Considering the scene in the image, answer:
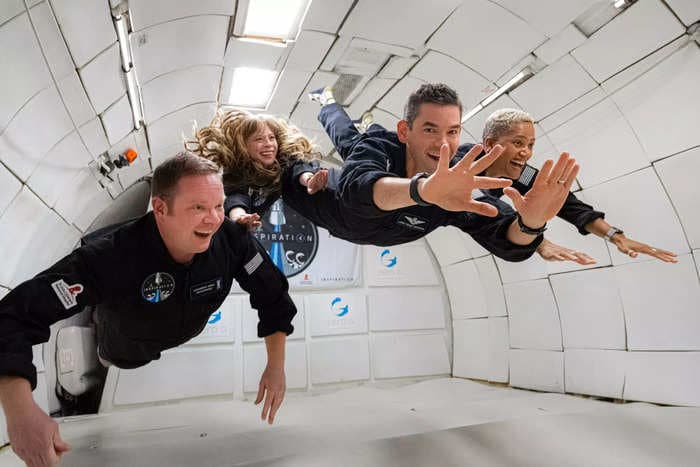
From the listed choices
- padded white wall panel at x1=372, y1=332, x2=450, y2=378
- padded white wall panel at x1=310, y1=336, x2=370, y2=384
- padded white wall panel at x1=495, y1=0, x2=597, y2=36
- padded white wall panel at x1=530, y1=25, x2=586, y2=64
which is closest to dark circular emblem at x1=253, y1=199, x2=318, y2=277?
padded white wall panel at x1=310, y1=336, x2=370, y2=384

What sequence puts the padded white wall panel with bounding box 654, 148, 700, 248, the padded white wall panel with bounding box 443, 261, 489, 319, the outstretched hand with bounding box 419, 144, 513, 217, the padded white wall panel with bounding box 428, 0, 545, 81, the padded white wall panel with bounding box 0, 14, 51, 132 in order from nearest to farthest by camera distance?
the outstretched hand with bounding box 419, 144, 513, 217 < the padded white wall panel with bounding box 0, 14, 51, 132 < the padded white wall panel with bounding box 654, 148, 700, 248 < the padded white wall panel with bounding box 428, 0, 545, 81 < the padded white wall panel with bounding box 443, 261, 489, 319

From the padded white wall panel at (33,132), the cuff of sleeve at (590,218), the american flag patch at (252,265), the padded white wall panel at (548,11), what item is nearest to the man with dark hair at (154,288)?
the american flag patch at (252,265)

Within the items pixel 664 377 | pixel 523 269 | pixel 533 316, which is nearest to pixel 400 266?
pixel 523 269

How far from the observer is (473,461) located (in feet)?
7.89

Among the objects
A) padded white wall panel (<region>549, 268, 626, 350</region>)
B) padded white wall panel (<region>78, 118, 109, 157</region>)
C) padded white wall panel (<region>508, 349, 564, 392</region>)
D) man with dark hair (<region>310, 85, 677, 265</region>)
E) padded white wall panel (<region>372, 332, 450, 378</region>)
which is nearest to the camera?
man with dark hair (<region>310, 85, 677, 265</region>)

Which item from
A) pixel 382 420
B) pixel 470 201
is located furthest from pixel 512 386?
pixel 470 201

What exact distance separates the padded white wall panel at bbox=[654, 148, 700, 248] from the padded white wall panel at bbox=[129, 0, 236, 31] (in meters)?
3.82

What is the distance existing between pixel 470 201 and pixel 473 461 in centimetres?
151

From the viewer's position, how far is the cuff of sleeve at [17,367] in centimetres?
174

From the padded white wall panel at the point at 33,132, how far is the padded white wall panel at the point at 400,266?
4.74m

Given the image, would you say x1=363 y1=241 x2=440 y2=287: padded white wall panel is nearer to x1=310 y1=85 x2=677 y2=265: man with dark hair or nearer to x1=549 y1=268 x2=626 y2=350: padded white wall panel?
x1=549 y1=268 x2=626 y2=350: padded white wall panel

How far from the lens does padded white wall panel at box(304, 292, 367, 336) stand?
676 centimetres

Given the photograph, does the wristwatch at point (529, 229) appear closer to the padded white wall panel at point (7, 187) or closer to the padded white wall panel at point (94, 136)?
the padded white wall panel at point (7, 187)

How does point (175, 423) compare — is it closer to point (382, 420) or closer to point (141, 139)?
point (382, 420)
